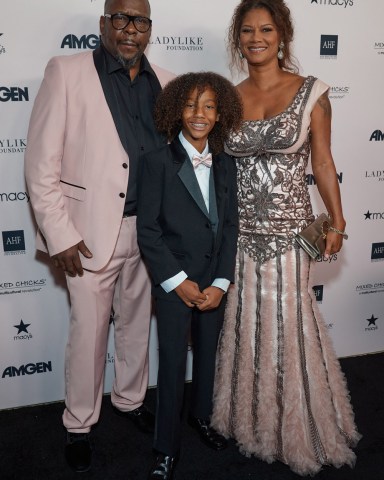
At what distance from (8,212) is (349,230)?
2.09m

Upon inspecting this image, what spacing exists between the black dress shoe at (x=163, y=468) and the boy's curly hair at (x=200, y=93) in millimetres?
1373

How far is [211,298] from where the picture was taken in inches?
87.1

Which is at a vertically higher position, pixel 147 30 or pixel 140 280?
pixel 147 30

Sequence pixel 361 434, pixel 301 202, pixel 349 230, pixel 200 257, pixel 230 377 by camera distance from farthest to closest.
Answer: pixel 349 230 < pixel 361 434 < pixel 230 377 < pixel 301 202 < pixel 200 257

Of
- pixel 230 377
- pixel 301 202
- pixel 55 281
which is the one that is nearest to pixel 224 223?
pixel 301 202

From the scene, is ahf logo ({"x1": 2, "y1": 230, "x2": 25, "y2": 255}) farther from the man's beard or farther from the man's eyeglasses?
the man's eyeglasses

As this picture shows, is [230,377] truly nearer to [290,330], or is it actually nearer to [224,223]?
[290,330]

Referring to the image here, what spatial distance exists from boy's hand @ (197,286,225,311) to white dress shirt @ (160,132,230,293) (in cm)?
2

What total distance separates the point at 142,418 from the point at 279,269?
1.12 meters

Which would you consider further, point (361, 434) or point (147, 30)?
point (361, 434)

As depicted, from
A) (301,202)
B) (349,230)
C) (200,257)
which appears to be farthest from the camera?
(349,230)

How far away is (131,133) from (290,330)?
113cm

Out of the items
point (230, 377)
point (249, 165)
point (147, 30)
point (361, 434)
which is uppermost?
point (147, 30)

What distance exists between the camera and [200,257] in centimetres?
218
